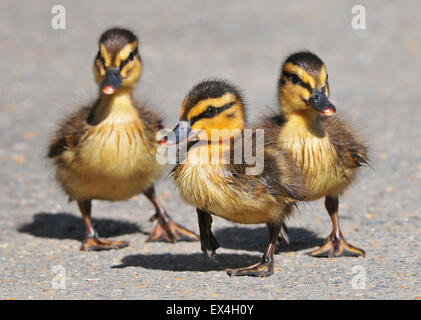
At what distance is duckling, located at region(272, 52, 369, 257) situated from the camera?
597 centimetres

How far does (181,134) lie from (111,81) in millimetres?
1422

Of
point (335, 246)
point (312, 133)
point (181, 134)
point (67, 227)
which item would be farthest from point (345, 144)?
point (67, 227)

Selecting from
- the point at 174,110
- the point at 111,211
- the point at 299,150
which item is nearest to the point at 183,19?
the point at 174,110

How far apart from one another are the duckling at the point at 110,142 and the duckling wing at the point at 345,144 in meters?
1.52

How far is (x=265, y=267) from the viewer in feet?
→ 18.9

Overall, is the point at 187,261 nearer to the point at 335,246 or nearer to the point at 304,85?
the point at 335,246

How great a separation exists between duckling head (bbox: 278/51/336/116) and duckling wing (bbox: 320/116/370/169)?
0.35 meters

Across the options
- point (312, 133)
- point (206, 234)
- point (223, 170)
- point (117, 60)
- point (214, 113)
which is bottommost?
point (206, 234)

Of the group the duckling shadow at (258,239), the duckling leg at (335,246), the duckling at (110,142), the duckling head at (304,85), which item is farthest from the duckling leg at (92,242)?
the duckling head at (304,85)

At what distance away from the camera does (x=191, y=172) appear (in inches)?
215

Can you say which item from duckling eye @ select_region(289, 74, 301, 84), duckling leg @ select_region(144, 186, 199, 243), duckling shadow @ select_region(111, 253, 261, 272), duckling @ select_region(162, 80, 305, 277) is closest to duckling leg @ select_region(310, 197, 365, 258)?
duckling shadow @ select_region(111, 253, 261, 272)

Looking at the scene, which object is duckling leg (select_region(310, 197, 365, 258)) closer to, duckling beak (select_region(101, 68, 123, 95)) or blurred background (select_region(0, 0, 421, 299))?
blurred background (select_region(0, 0, 421, 299))

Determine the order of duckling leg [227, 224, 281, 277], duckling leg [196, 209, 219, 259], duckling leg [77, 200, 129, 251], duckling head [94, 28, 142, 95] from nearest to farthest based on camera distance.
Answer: duckling leg [227, 224, 281, 277], duckling leg [196, 209, 219, 259], duckling head [94, 28, 142, 95], duckling leg [77, 200, 129, 251]

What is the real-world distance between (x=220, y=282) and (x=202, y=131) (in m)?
1.10
